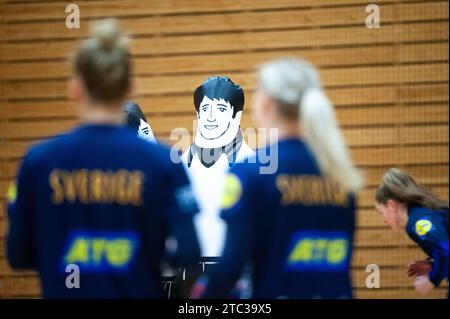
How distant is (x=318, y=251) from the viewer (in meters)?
2.73

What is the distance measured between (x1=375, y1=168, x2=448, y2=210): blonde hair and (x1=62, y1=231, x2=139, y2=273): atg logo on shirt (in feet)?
7.97

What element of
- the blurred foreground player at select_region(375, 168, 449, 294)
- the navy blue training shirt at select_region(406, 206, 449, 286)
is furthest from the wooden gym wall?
the navy blue training shirt at select_region(406, 206, 449, 286)

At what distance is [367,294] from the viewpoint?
6391 millimetres

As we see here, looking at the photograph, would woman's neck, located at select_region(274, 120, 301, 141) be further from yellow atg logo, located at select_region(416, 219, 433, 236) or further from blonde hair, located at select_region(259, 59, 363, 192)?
yellow atg logo, located at select_region(416, 219, 433, 236)

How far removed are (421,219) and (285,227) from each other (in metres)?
2.04

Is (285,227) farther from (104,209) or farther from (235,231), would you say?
(104,209)

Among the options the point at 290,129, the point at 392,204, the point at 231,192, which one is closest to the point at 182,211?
the point at 231,192

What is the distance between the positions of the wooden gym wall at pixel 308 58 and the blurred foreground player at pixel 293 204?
372 centimetres

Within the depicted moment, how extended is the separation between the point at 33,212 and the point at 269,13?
430cm

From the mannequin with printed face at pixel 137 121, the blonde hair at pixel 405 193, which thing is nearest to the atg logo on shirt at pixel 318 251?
the blonde hair at pixel 405 193

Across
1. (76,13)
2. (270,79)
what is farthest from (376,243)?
(270,79)

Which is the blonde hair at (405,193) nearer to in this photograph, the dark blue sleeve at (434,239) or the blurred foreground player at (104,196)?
the dark blue sleeve at (434,239)

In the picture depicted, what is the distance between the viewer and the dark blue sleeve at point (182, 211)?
2.57 metres

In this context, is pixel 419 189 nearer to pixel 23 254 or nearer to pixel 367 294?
pixel 367 294
